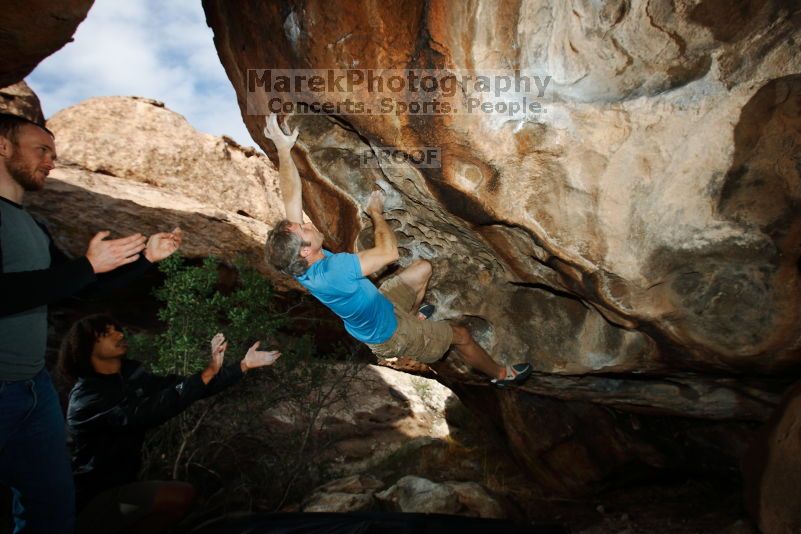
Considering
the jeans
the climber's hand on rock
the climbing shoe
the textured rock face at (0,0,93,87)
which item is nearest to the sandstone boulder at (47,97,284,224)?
the textured rock face at (0,0,93,87)

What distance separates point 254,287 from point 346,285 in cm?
320

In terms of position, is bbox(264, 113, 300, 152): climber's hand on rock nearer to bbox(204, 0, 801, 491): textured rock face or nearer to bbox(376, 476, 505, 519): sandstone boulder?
bbox(204, 0, 801, 491): textured rock face

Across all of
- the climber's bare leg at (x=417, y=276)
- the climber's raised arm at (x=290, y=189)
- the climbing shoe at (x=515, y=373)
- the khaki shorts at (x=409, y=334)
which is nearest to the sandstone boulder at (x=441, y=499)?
the climbing shoe at (x=515, y=373)

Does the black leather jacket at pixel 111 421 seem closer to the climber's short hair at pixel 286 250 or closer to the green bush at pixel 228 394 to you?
the climber's short hair at pixel 286 250

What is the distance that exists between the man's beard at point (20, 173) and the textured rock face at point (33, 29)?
1999 mm

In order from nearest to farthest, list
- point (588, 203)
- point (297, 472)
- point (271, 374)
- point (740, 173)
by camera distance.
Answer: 1. point (740, 173)
2. point (588, 203)
3. point (297, 472)
4. point (271, 374)

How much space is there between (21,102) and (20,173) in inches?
295

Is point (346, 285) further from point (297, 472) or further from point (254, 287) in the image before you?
point (297, 472)

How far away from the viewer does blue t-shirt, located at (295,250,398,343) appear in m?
3.50

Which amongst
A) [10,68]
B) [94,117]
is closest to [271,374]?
[10,68]

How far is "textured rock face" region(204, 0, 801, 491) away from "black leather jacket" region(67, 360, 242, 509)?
88.9 inches

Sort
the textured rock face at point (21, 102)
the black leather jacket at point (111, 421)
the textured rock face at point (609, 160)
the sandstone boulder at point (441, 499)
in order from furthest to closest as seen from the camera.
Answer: the textured rock face at point (21, 102) → the sandstone boulder at point (441, 499) → the black leather jacket at point (111, 421) → the textured rock face at point (609, 160)

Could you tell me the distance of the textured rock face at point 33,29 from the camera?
11.8ft

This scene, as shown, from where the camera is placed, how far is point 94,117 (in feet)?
30.0
